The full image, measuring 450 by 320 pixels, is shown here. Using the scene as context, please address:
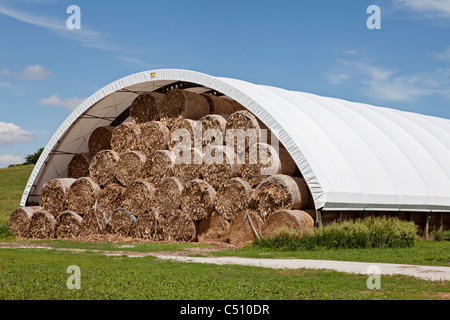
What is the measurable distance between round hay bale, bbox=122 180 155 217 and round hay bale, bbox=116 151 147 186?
1.87 ft

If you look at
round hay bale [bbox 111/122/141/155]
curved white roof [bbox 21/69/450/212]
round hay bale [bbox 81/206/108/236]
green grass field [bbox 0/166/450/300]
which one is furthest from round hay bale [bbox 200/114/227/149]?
green grass field [bbox 0/166/450/300]

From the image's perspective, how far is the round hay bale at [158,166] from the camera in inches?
907

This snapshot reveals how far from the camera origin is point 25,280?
10859 mm

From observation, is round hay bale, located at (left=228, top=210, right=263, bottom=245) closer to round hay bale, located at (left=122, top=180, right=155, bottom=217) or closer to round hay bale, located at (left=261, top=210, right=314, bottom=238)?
round hay bale, located at (left=261, top=210, right=314, bottom=238)

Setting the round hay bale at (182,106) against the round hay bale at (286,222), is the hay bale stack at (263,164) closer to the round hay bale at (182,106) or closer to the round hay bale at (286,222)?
the round hay bale at (286,222)

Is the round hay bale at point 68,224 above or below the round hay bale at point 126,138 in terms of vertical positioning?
below

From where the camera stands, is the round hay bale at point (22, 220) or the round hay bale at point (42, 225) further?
the round hay bale at point (22, 220)

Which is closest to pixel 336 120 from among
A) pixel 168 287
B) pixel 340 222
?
pixel 340 222

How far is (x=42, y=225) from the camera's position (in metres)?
26.5

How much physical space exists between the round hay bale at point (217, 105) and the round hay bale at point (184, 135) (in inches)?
54.5

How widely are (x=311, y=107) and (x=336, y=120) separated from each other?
1.17m

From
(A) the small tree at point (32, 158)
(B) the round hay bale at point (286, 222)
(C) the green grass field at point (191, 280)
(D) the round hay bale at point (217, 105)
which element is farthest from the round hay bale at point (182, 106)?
(A) the small tree at point (32, 158)

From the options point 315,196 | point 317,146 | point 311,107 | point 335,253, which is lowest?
point 335,253
